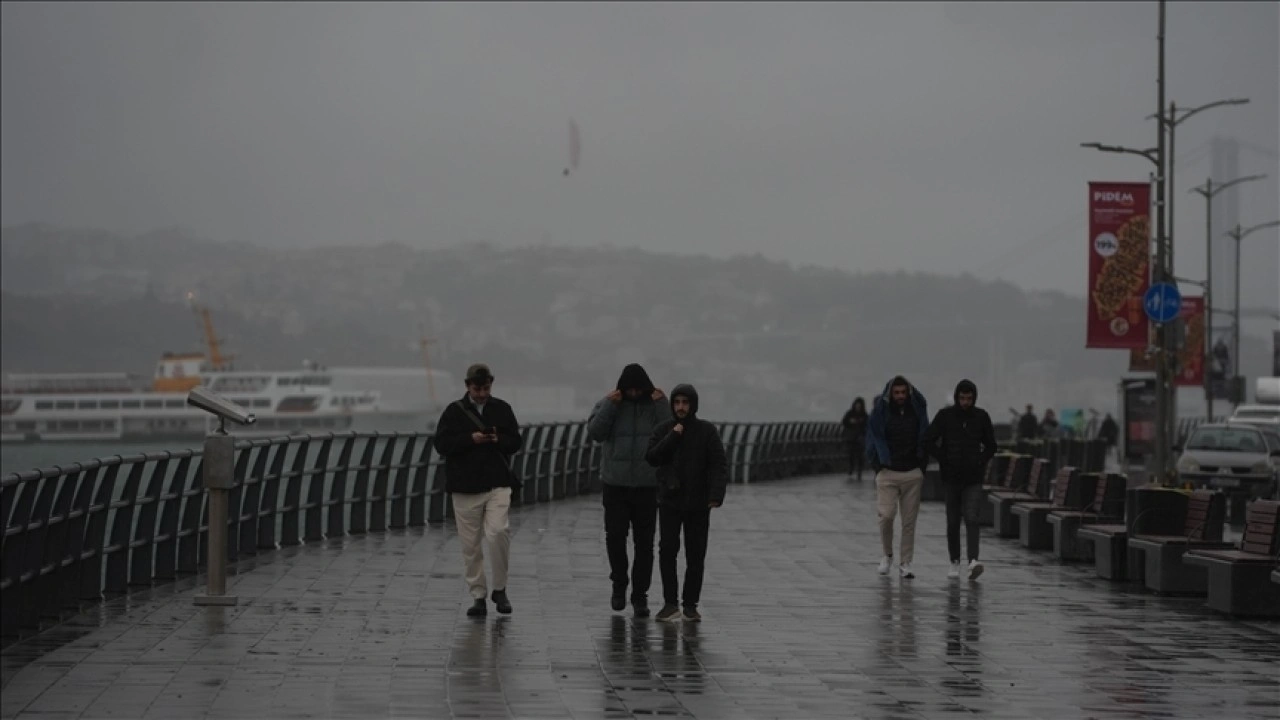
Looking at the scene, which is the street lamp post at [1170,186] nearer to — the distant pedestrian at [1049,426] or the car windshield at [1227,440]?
the car windshield at [1227,440]

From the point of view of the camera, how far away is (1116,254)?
37.4 meters

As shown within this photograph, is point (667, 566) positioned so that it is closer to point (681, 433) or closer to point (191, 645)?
point (681, 433)

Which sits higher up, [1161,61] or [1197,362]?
[1161,61]

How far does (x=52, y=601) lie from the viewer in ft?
44.9

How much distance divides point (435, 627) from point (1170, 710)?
5.04m

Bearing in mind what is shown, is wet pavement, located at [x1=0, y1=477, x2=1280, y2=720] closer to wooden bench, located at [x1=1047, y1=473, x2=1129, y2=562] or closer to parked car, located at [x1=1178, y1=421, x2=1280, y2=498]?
wooden bench, located at [x1=1047, y1=473, x2=1129, y2=562]

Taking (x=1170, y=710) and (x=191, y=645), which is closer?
(x=1170, y=710)

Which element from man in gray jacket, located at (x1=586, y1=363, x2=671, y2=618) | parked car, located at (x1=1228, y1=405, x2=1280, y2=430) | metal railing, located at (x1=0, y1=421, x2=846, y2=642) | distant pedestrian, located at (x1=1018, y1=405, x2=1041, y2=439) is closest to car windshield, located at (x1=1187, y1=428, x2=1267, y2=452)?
metal railing, located at (x1=0, y1=421, x2=846, y2=642)

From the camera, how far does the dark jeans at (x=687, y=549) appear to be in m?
14.8

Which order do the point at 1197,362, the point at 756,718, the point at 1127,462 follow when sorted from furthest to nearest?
the point at 1197,362
the point at 1127,462
the point at 756,718

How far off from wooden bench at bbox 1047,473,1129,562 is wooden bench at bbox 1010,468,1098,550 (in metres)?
0.19

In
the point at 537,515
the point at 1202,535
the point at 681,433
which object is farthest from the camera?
the point at 537,515

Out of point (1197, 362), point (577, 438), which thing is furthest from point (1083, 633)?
point (1197, 362)

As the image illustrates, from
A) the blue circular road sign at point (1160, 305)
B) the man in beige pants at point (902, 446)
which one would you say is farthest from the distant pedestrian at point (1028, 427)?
the man in beige pants at point (902, 446)
